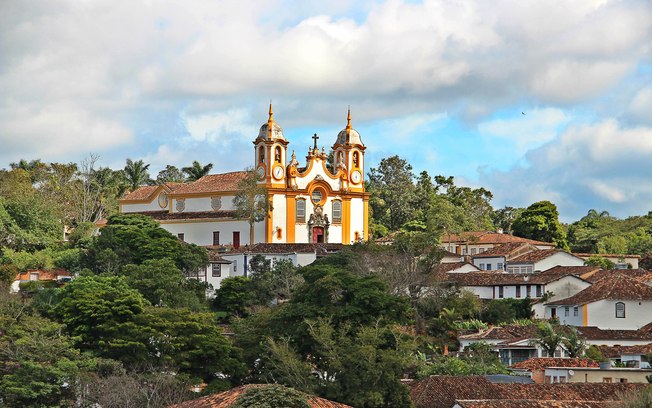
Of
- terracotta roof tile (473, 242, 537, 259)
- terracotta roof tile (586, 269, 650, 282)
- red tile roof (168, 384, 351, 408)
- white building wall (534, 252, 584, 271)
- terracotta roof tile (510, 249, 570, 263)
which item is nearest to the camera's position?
red tile roof (168, 384, 351, 408)

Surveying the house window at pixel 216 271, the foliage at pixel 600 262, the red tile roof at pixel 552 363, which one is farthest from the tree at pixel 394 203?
the red tile roof at pixel 552 363

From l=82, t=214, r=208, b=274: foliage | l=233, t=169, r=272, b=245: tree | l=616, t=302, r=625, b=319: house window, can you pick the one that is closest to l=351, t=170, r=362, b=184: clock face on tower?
l=233, t=169, r=272, b=245: tree

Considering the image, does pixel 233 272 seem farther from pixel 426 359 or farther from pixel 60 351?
pixel 60 351

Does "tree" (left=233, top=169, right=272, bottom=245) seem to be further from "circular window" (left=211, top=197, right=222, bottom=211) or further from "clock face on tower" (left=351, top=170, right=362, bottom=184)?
"clock face on tower" (left=351, top=170, right=362, bottom=184)

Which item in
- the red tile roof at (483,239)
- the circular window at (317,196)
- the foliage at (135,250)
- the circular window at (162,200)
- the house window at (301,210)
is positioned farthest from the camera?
the red tile roof at (483,239)

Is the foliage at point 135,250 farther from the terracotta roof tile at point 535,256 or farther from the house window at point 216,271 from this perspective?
the terracotta roof tile at point 535,256

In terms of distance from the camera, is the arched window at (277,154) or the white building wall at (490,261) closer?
the arched window at (277,154)

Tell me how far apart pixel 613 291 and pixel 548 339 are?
975 centimetres

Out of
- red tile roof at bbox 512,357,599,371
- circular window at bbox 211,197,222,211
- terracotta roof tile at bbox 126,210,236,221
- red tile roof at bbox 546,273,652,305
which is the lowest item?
red tile roof at bbox 512,357,599,371

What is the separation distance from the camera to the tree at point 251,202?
7806 centimetres

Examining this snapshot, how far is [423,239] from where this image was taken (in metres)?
67.5

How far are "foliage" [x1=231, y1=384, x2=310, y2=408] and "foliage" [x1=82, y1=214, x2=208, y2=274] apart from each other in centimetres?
3237

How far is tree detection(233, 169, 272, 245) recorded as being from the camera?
78.1 m

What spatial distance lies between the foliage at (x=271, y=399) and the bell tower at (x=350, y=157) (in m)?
49.3
